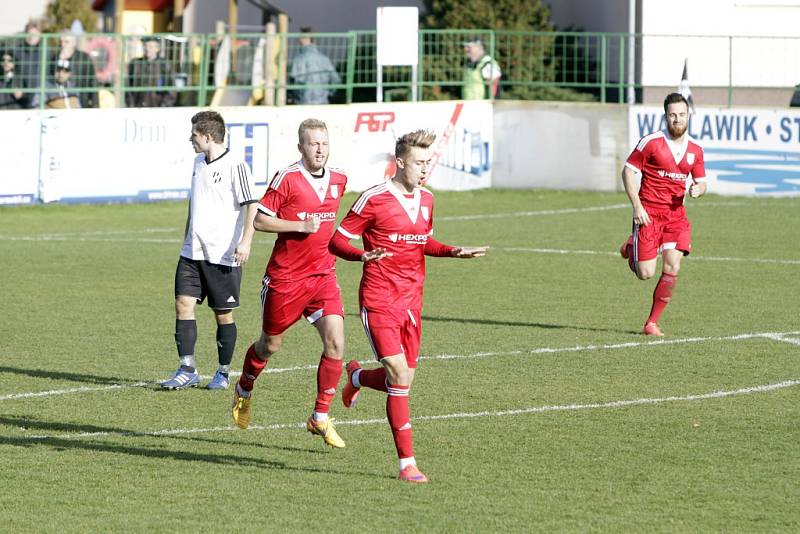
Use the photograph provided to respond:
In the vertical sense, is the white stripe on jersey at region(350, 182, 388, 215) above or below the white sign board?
below

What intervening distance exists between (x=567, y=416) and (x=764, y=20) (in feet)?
74.0

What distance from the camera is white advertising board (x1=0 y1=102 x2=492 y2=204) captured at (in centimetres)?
2238

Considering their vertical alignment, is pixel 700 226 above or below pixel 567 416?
above

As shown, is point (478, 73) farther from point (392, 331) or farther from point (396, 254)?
point (392, 331)

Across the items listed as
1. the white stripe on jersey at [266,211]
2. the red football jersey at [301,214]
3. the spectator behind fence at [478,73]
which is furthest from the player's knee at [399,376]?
the spectator behind fence at [478,73]

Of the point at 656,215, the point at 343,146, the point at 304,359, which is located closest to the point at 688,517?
the point at 304,359

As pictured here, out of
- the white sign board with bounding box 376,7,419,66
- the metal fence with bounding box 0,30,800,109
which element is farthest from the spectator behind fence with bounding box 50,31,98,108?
the white sign board with bounding box 376,7,419,66

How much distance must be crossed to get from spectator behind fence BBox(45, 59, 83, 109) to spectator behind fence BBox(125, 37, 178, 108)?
1.01 meters

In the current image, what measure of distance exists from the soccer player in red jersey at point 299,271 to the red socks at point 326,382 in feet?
0.04

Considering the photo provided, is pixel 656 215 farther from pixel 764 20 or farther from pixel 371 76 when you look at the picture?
pixel 764 20

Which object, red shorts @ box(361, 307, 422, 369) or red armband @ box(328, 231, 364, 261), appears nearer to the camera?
red shorts @ box(361, 307, 422, 369)

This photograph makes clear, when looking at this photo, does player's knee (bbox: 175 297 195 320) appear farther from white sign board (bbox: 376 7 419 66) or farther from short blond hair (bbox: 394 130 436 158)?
white sign board (bbox: 376 7 419 66)

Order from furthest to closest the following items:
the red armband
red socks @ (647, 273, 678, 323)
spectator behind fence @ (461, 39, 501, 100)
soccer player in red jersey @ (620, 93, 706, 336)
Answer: spectator behind fence @ (461, 39, 501, 100), soccer player in red jersey @ (620, 93, 706, 336), red socks @ (647, 273, 678, 323), the red armband

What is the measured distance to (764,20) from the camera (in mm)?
Result: 30484
